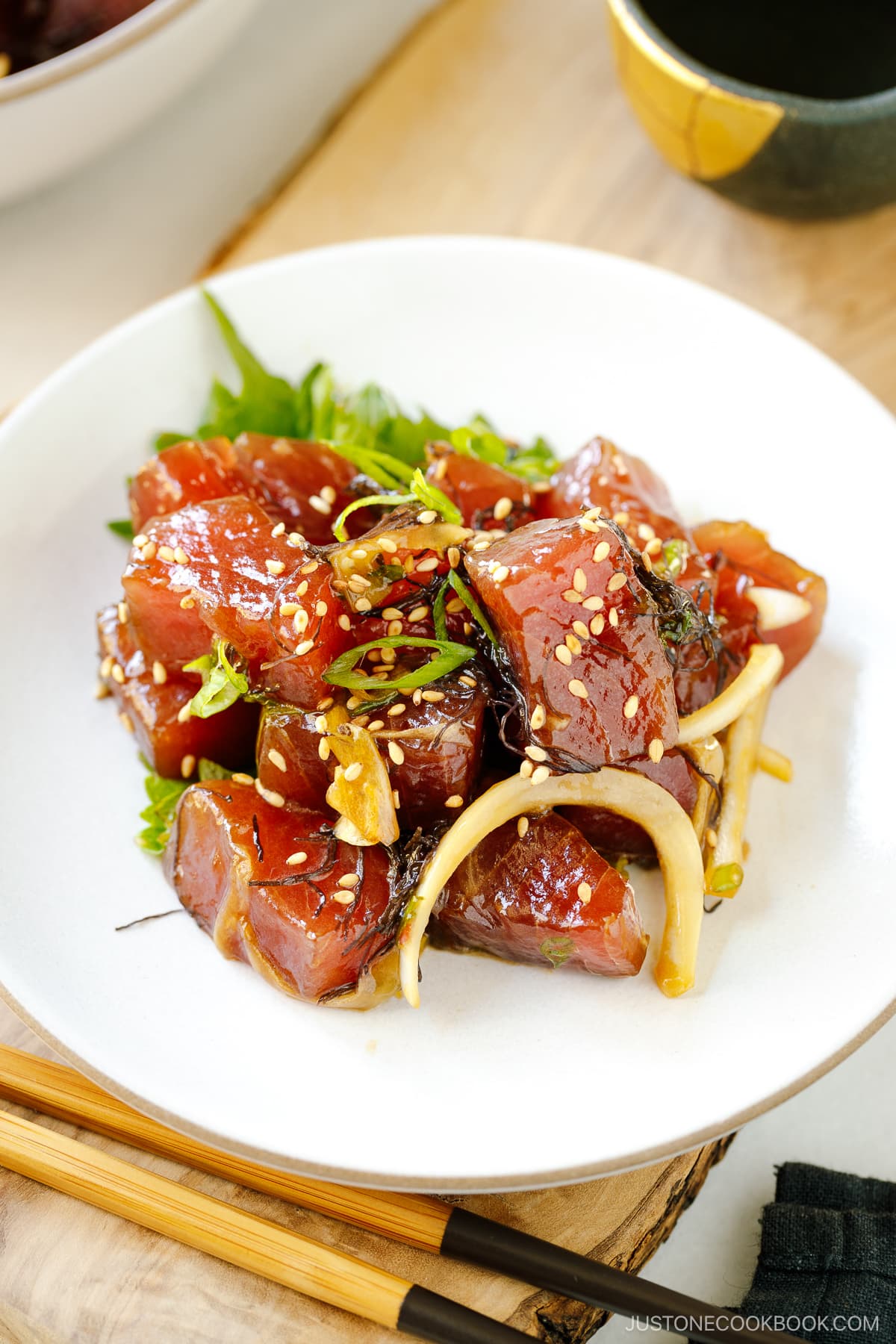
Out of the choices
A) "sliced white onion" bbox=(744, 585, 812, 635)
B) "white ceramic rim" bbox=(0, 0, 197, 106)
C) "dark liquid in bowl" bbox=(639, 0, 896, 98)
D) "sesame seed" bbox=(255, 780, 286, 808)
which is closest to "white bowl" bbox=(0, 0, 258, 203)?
"white ceramic rim" bbox=(0, 0, 197, 106)

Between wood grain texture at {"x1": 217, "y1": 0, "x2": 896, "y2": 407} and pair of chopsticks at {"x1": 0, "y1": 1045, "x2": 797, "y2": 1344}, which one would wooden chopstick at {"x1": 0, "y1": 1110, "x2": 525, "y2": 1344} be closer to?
pair of chopsticks at {"x1": 0, "y1": 1045, "x2": 797, "y2": 1344}

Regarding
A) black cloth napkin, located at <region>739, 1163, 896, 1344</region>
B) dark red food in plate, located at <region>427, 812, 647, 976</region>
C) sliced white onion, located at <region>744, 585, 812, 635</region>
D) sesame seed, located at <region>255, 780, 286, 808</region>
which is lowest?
black cloth napkin, located at <region>739, 1163, 896, 1344</region>

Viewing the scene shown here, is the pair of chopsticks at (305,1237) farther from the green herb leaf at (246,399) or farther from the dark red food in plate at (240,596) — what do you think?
the green herb leaf at (246,399)

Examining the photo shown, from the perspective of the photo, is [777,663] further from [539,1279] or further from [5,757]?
[5,757]

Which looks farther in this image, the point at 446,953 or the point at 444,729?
the point at 446,953

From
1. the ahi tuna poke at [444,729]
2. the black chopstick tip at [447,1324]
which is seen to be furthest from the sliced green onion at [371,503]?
the black chopstick tip at [447,1324]

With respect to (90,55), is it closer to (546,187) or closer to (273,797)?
(546,187)

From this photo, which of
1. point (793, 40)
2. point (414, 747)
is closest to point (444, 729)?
point (414, 747)
